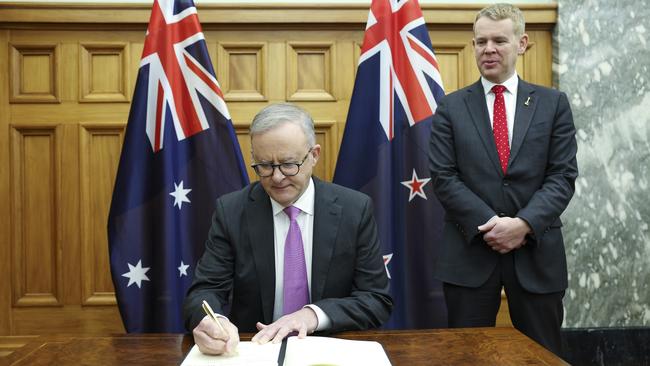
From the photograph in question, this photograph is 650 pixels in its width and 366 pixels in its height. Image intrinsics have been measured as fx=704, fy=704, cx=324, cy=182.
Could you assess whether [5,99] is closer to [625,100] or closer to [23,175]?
[23,175]

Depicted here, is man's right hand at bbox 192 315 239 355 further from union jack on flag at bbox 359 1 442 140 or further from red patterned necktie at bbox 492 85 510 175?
union jack on flag at bbox 359 1 442 140

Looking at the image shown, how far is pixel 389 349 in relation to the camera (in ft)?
5.01

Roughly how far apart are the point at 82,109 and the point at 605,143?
8.95ft

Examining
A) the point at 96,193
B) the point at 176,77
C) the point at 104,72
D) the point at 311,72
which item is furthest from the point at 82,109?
the point at 311,72

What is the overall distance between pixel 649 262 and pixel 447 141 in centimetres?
177

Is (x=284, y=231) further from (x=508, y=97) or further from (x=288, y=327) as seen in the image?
(x=508, y=97)

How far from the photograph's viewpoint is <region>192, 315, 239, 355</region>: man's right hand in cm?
146

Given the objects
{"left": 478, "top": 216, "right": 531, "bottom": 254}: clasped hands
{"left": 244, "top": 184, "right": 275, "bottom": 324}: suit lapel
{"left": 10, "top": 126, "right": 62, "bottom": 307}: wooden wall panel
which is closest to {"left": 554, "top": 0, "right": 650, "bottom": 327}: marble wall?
{"left": 478, "top": 216, "right": 531, "bottom": 254}: clasped hands

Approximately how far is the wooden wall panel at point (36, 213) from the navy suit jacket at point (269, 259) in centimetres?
196

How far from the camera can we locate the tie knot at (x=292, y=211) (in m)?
1.99

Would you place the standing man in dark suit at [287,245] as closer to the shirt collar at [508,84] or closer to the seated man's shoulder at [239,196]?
the seated man's shoulder at [239,196]

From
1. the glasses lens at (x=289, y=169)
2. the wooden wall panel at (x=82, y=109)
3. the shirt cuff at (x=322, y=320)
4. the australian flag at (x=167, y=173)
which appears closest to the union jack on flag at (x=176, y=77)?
the australian flag at (x=167, y=173)

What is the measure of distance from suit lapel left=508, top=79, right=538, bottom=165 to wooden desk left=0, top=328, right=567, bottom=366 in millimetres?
976

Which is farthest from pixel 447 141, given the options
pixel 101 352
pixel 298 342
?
pixel 101 352
